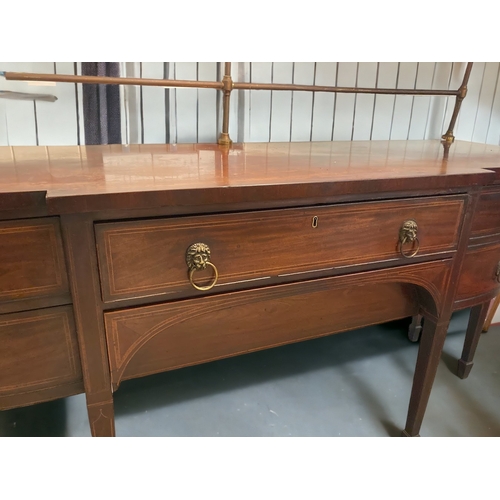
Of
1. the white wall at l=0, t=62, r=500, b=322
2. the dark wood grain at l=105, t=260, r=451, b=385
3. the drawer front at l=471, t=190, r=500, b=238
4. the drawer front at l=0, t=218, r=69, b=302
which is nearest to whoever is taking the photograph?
the drawer front at l=0, t=218, r=69, b=302

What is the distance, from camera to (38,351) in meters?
0.69

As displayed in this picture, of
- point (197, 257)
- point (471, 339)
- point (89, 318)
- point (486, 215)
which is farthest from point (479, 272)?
point (89, 318)

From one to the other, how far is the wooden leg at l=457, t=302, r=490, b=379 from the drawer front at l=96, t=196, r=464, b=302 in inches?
24.3

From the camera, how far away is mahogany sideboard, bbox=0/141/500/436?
2.08ft

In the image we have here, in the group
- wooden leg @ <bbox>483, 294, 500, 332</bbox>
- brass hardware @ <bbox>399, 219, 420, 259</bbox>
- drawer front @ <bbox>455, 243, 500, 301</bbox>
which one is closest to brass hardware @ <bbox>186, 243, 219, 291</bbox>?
brass hardware @ <bbox>399, 219, 420, 259</bbox>

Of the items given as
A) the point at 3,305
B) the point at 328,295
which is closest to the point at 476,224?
the point at 328,295

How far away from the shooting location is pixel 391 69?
1.49 meters

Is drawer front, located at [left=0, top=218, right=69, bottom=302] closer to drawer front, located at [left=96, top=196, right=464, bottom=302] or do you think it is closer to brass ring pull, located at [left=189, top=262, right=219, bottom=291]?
drawer front, located at [left=96, top=196, right=464, bottom=302]

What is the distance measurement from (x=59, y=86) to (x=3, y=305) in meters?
0.75

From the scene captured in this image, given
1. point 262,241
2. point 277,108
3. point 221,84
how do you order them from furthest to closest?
point 277,108
point 221,84
point 262,241

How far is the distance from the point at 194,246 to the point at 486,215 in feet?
2.44

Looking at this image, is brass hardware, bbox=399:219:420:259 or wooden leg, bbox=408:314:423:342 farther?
wooden leg, bbox=408:314:423:342

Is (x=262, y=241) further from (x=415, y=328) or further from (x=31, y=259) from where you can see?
(x=415, y=328)

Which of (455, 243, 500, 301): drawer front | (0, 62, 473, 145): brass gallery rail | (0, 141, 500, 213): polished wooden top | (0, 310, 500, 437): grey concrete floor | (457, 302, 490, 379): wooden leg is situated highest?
(0, 62, 473, 145): brass gallery rail
